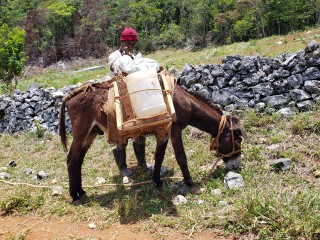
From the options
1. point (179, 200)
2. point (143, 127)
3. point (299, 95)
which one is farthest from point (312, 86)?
point (143, 127)

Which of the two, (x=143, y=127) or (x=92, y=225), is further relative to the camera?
(x=143, y=127)

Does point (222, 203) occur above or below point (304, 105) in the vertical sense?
below

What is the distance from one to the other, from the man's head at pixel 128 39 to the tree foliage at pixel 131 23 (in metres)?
32.8

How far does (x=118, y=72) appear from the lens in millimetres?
4848

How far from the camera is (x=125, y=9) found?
47.0 metres

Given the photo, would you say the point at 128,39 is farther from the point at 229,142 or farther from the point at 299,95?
the point at 299,95

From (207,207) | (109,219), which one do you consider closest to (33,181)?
(109,219)

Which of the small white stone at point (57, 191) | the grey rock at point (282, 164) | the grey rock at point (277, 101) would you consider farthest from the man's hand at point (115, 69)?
the grey rock at point (277, 101)

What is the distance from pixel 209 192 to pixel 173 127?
41.2 inches

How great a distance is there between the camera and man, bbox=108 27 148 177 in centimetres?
492

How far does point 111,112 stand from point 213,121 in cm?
158

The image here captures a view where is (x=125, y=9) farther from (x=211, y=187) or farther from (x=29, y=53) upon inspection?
(x=211, y=187)

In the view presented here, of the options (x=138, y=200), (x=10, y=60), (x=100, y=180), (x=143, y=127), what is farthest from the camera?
(x=10, y=60)

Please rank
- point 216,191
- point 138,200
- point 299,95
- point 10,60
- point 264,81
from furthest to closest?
point 10,60, point 264,81, point 299,95, point 138,200, point 216,191
